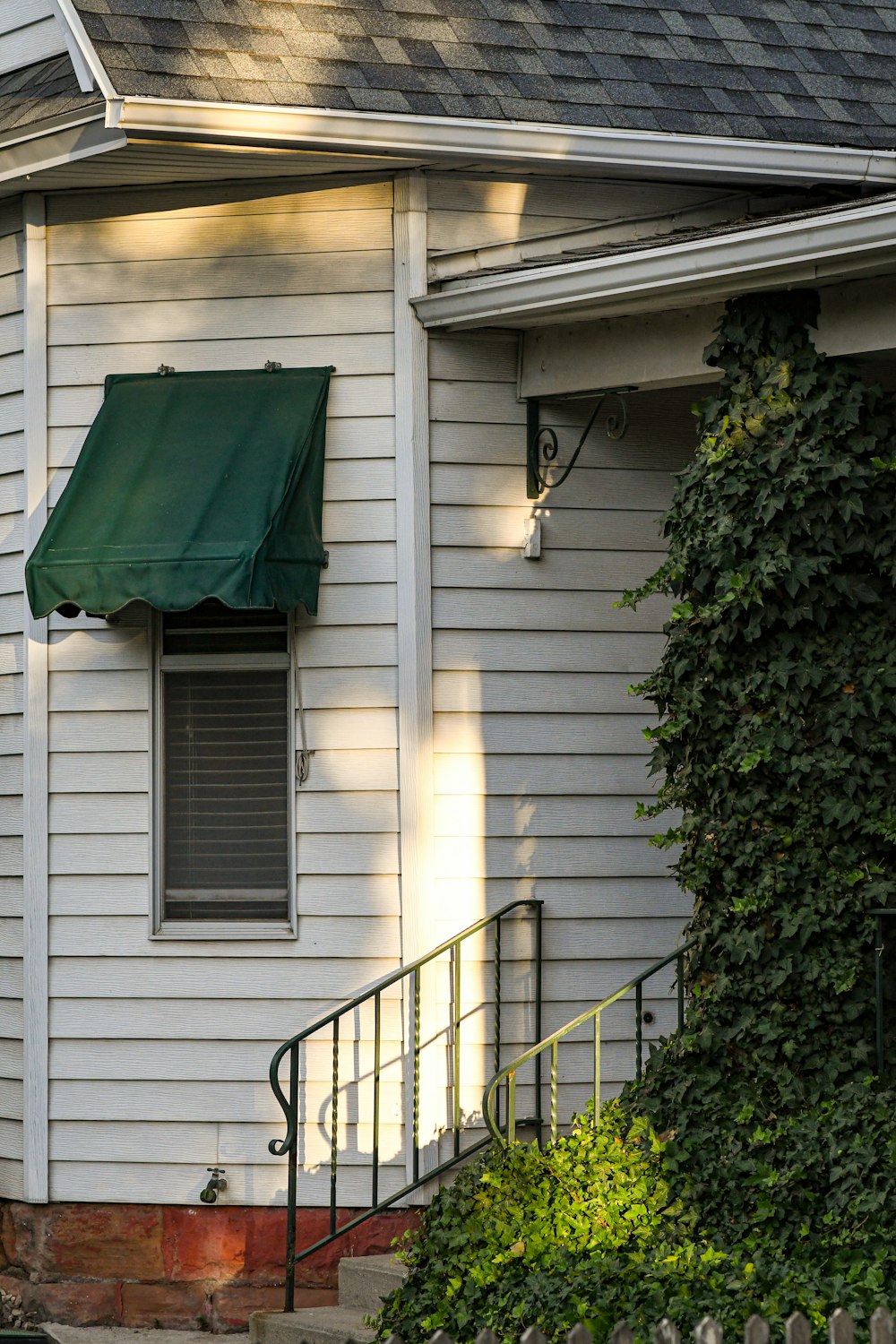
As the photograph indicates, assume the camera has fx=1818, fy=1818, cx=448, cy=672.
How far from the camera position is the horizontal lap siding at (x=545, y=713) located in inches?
299

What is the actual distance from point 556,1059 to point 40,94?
454 centimetres

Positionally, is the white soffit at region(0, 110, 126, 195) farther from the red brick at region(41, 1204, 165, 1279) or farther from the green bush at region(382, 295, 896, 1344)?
the red brick at region(41, 1204, 165, 1279)

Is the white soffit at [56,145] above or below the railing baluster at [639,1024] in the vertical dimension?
above

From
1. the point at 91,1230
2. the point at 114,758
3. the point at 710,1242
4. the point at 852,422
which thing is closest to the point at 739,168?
the point at 852,422

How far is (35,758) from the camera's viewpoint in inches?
311

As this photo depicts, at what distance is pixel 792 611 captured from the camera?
667cm

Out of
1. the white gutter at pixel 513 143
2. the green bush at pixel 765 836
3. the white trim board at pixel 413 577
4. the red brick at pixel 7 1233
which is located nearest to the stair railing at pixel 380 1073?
the white trim board at pixel 413 577

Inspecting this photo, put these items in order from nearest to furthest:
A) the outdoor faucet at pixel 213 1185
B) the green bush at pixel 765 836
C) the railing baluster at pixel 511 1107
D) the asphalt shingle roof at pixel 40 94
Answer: the green bush at pixel 765 836, the railing baluster at pixel 511 1107, the asphalt shingle roof at pixel 40 94, the outdoor faucet at pixel 213 1185

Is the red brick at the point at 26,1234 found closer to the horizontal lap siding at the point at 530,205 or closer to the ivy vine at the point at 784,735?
the ivy vine at the point at 784,735

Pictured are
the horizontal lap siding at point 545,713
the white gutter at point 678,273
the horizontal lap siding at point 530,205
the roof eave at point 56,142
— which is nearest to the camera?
the white gutter at point 678,273

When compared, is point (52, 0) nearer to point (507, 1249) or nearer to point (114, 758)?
point (114, 758)

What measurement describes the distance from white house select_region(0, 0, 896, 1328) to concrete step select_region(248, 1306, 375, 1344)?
503 millimetres

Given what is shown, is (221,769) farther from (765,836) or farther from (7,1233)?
(765,836)

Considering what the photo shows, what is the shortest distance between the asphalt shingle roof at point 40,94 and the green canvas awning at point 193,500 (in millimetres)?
1136
